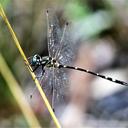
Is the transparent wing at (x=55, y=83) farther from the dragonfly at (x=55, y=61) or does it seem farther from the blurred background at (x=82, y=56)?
the blurred background at (x=82, y=56)

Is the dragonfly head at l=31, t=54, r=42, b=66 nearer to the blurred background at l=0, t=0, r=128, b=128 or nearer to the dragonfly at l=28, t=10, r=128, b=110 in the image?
the dragonfly at l=28, t=10, r=128, b=110

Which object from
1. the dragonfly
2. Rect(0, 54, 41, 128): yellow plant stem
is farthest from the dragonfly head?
Rect(0, 54, 41, 128): yellow plant stem

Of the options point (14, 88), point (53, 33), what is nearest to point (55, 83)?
point (53, 33)

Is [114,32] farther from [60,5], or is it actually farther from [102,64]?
[60,5]

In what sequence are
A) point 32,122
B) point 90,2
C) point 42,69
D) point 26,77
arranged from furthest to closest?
1. point 90,2
2. point 26,77
3. point 32,122
4. point 42,69

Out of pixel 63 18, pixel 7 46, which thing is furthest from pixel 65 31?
pixel 63 18

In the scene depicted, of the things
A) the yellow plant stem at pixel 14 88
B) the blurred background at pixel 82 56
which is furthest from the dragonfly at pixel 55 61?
the blurred background at pixel 82 56

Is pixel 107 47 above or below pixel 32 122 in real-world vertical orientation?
above
